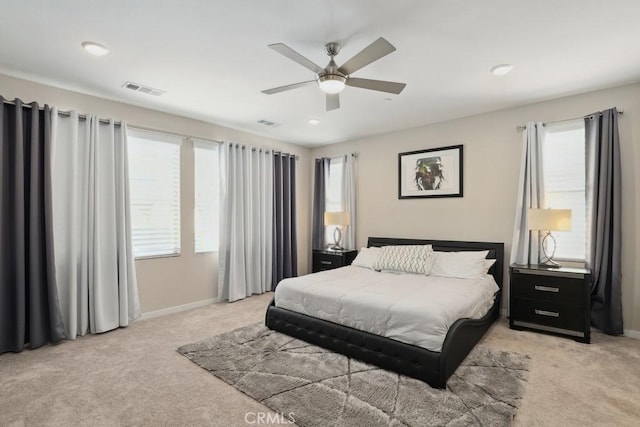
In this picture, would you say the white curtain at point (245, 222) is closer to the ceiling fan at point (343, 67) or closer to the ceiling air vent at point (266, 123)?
the ceiling air vent at point (266, 123)

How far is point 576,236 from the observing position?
371 centimetres

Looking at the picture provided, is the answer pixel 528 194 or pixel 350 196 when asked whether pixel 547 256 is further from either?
pixel 350 196

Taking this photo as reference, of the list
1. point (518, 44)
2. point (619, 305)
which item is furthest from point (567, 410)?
point (518, 44)

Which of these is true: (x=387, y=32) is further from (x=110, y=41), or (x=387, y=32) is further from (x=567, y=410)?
(x=567, y=410)

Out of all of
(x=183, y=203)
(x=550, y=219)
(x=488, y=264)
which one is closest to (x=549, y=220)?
(x=550, y=219)

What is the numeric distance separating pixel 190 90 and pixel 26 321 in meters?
2.80

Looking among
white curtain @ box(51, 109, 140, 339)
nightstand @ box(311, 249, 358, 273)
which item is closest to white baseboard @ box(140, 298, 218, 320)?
white curtain @ box(51, 109, 140, 339)

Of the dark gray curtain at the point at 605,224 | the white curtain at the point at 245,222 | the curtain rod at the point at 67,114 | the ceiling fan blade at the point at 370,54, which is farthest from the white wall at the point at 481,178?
the curtain rod at the point at 67,114

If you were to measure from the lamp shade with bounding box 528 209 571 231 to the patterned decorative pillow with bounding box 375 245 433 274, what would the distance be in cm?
119

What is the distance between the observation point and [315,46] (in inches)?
102

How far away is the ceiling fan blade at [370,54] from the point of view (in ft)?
6.70

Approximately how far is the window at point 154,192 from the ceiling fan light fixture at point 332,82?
107 inches

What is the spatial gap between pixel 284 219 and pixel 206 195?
142cm

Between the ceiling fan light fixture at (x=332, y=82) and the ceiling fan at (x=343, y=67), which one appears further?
the ceiling fan light fixture at (x=332, y=82)
